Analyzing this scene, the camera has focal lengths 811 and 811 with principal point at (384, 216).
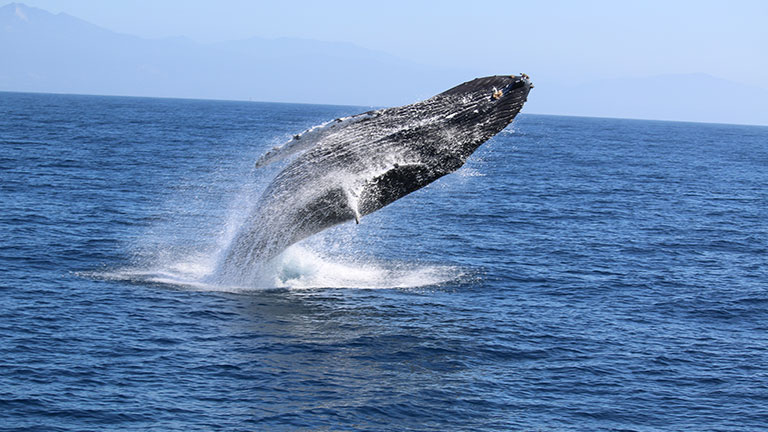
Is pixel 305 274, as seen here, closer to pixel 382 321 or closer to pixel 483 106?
pixel 382 321

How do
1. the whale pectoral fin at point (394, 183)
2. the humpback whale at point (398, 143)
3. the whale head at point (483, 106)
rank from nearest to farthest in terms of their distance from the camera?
the whale head at point (483, 106) → the humpback whale at point (398, 143) → the whale pectoral fin at point (394, 183)

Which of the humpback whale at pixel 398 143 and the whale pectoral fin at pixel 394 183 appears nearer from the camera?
the humpback whale at pixel 398 143

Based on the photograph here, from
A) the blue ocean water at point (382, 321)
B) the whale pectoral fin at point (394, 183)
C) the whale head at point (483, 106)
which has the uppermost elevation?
the whale head at point (483, 106)

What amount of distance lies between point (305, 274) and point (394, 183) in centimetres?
828

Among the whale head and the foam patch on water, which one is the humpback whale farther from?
the foam patch on water

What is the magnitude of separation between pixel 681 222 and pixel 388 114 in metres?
27.8

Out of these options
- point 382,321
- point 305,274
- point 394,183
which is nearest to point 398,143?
point 394,183

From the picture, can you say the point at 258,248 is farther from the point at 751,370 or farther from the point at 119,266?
the point at 751,370

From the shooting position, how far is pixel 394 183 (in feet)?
51.4

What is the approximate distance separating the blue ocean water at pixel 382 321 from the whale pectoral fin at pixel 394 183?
3.39 metres

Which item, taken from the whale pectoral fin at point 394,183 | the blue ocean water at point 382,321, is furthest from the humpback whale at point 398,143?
the blue ocean water at point 382,321

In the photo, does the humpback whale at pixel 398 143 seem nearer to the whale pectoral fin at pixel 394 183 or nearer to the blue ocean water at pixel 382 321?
the whale pectoral fin at pixel 394 183

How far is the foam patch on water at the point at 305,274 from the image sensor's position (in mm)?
21875

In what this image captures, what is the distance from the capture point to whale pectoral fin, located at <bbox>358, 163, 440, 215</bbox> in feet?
50.6
